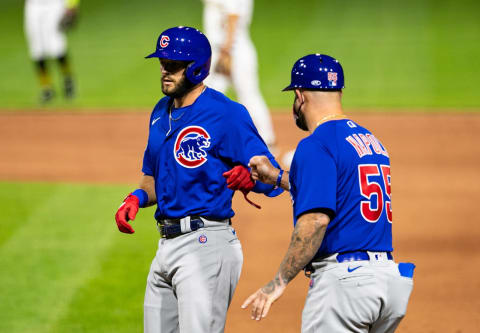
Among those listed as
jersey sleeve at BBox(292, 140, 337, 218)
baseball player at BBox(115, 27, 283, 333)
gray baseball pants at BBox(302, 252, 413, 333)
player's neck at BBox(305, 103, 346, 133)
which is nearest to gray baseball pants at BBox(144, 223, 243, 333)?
baseball player at BBox(115, 27, 283, 333)

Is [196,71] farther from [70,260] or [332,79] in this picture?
[70,260]

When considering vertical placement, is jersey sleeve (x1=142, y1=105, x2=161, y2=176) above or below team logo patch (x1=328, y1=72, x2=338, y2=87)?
below

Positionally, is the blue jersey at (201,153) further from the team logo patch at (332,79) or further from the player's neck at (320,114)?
the team logo patch at (332,79)

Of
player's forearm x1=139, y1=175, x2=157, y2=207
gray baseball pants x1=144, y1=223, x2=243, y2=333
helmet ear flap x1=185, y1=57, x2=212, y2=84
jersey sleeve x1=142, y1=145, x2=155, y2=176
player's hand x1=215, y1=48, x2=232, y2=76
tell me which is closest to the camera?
gray baseball pants x1=144, y1=223, x2=243, y2=333

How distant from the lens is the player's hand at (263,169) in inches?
174

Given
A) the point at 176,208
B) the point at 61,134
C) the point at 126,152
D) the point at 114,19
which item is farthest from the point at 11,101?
the point at 176,208

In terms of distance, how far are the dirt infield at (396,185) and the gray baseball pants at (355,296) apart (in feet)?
7.62

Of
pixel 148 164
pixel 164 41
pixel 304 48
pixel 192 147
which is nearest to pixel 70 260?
pixel 148 164

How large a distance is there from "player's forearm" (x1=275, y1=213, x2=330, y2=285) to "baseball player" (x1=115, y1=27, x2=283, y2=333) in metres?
0.72

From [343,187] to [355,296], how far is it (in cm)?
54

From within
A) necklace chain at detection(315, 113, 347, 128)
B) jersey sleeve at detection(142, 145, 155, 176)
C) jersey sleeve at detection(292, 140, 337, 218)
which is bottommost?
jersey sleeve at detection(142, 145, 155, 176)

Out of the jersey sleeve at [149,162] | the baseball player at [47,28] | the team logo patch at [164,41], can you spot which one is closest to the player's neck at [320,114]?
the team logo patch at [164,41]

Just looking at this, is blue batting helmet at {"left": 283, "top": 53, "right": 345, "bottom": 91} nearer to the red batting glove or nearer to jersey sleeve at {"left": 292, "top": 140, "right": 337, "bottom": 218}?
jersey sleeve at {"left": 292, "top": 140, "right": 337, "bottom": 218}

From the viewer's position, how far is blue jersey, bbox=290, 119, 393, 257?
3.77 m
